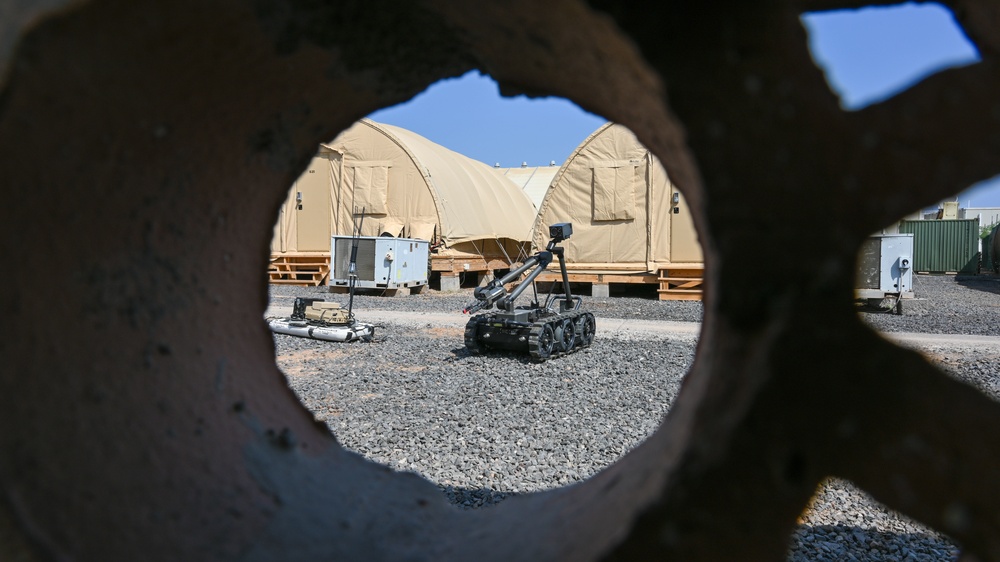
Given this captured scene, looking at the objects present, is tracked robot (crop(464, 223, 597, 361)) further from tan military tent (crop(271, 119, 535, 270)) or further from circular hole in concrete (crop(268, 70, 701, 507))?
tan military tent (crop(271, 119, 535, 270))

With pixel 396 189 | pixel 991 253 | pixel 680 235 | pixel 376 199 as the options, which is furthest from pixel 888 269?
pixel 991 253

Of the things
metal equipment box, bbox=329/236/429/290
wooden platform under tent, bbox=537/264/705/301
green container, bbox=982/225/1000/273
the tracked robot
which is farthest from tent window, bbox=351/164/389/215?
green container, bbox=982/225/1000/273

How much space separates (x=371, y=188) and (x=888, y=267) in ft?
34.5

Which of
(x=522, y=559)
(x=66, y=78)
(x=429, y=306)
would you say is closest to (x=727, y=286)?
(x=522, y=559)

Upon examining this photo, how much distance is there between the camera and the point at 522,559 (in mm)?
957

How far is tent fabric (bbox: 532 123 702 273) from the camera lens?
481 inches

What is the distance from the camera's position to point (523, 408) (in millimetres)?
4621

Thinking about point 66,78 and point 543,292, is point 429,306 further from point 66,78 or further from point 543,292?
point 66,78

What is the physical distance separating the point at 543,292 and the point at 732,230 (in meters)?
12.6

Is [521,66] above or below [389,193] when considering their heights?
below

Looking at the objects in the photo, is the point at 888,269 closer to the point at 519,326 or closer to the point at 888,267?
the point at 888,267

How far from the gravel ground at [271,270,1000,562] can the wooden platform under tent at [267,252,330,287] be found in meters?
6.10

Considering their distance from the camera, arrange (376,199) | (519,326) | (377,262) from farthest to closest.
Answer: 1. (376,199)
2. (377,262)
3. (519,326)

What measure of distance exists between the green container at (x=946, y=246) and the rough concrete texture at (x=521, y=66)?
77.8 feet
